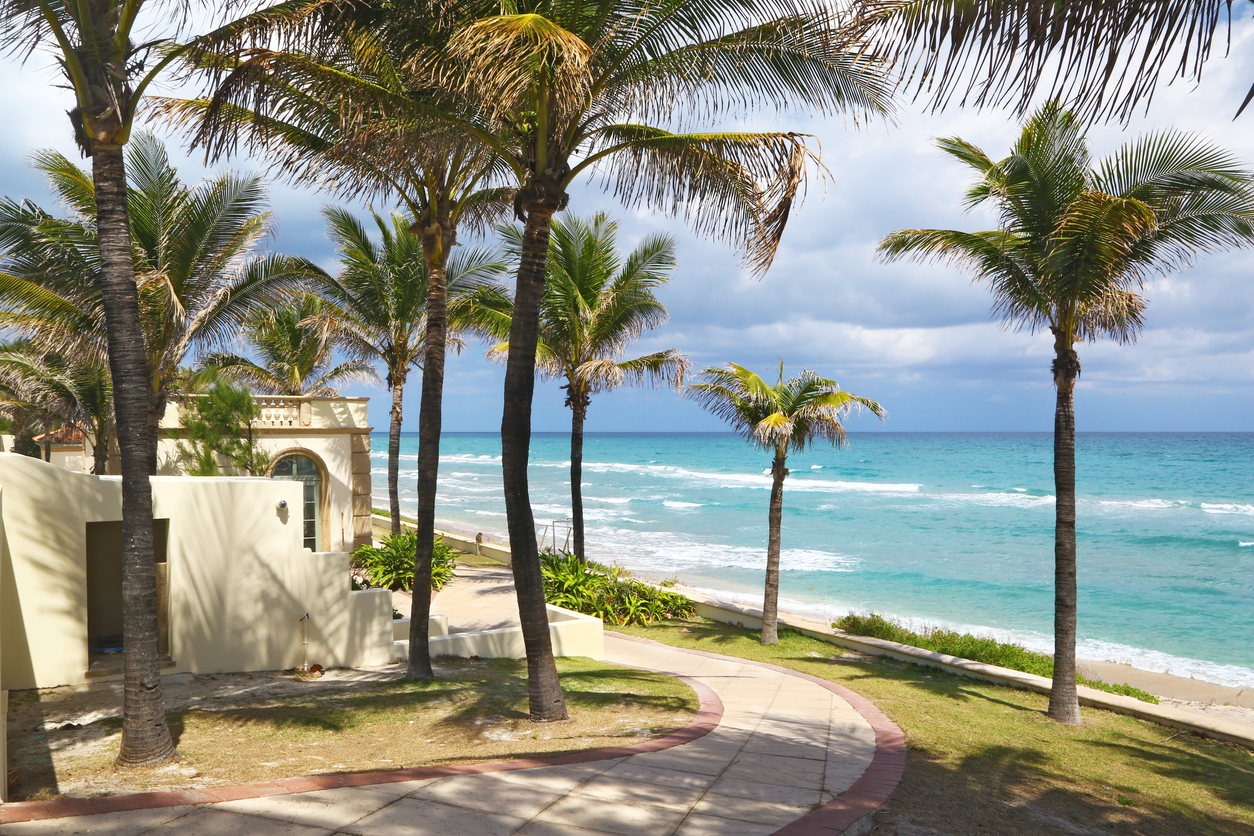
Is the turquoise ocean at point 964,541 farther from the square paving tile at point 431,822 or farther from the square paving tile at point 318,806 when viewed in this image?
the square paving tile at point 318,806

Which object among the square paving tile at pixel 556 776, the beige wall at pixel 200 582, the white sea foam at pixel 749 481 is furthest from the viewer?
the white sea foam at pixel 749 481

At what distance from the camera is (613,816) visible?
4.59m

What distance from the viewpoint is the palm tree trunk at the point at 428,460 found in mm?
9578

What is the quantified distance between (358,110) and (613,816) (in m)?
6.01

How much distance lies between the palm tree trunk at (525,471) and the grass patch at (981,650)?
7.91 metres

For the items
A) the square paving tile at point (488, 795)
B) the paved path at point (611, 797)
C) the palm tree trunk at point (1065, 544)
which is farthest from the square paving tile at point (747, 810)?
the palm tree trunk at point (1065, 544)

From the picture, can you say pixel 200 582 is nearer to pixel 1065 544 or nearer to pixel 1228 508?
pixel 1065 544

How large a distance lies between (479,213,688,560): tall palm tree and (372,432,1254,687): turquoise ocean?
875 centimetres

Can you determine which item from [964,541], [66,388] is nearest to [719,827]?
[66,388]

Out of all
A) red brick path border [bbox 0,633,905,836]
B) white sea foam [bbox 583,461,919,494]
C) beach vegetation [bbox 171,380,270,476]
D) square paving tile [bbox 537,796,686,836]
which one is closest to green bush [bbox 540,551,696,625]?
beach vegetation [bbox 171,380,270,476]

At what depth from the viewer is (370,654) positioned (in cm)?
1053

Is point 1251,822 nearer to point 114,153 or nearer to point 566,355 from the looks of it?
point 114,153

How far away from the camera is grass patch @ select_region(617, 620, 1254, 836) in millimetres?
5551

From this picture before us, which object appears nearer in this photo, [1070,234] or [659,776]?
[659,776]
